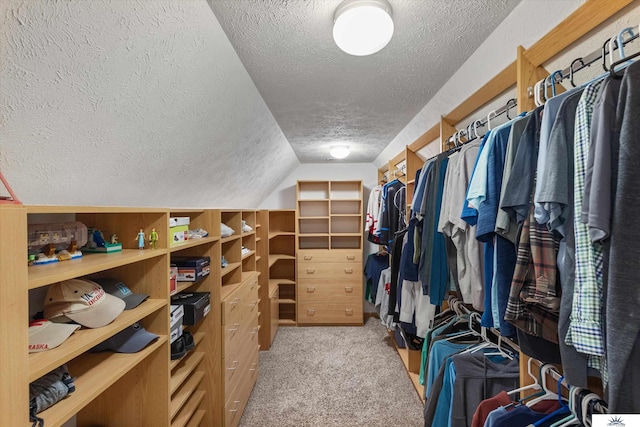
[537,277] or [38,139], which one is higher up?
[38,139]

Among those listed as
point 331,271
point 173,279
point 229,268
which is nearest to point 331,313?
point 331,271

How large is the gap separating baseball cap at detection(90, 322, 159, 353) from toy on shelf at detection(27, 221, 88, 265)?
0.35 metres

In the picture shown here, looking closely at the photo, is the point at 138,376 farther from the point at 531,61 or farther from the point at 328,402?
the point at 531,61

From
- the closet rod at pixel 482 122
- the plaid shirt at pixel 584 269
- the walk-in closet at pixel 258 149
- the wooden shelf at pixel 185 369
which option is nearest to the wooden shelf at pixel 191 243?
the walk-in closet at pixel 258 149

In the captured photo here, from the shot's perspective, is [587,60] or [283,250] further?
[283,250]

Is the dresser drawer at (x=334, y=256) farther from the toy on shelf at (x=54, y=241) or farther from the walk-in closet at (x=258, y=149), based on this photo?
the toy on shelf at (x=54, y=241)

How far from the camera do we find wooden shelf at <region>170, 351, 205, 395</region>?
1.44 m

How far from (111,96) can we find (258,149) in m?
1.48

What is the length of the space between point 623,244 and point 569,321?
0.23 meters

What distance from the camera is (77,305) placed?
0.94 m

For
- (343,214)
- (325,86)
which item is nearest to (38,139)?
(325,86)

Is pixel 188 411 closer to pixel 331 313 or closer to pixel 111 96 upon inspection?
pixel 111 96

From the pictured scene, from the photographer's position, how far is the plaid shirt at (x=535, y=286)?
2.43 feet

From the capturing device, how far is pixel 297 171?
4.20 m
